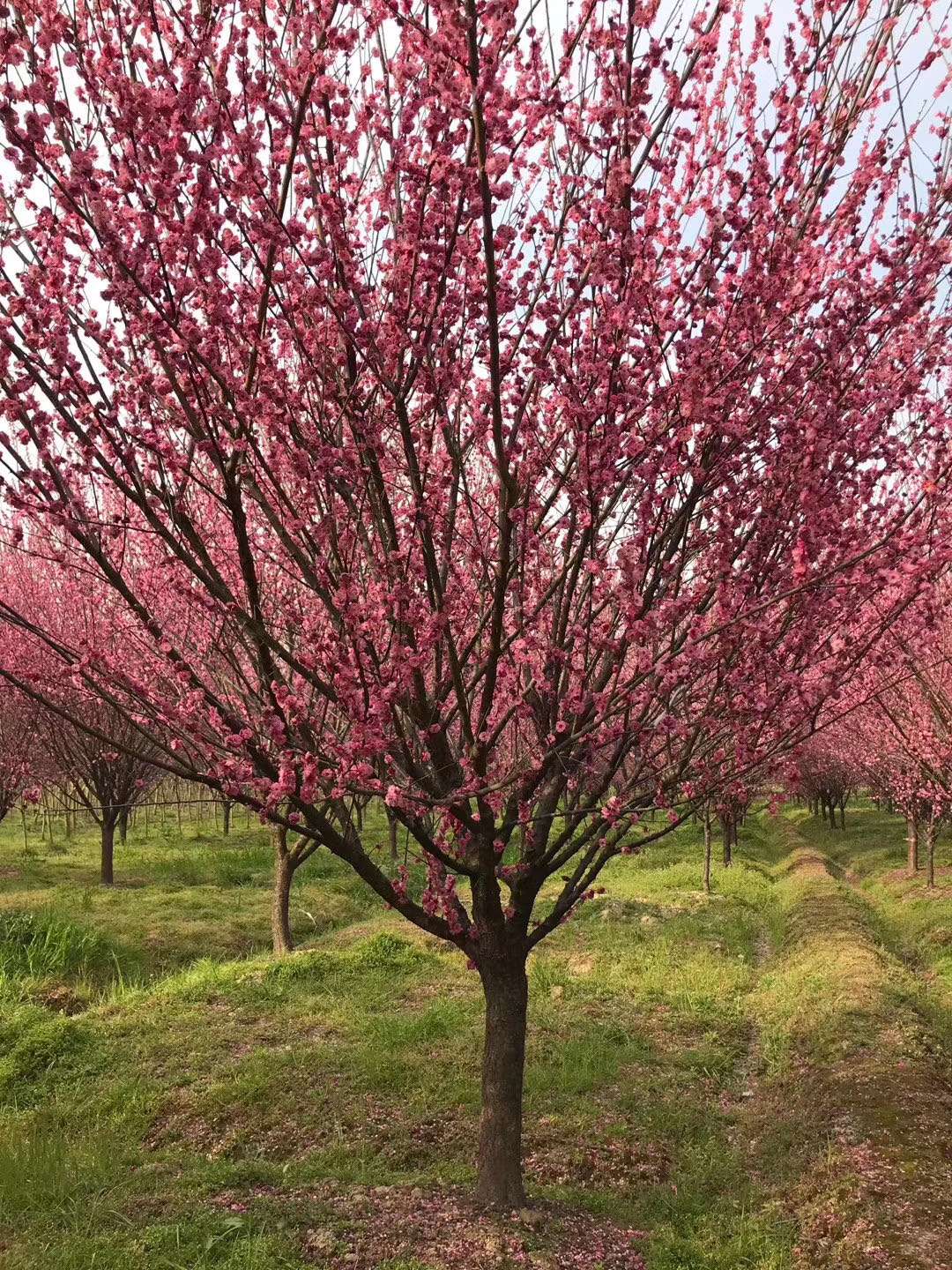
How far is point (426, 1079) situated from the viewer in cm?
883

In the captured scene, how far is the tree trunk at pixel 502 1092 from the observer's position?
6020 mm

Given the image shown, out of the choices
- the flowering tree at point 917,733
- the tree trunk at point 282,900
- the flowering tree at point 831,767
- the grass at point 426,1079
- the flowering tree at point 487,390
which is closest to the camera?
the flowering tree at point 487,390

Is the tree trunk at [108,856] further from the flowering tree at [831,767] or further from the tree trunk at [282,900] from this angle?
the flowering tree at [831,767]

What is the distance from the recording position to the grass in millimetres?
6211

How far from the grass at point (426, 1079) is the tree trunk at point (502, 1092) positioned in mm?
699

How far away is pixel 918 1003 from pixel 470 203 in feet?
37.9

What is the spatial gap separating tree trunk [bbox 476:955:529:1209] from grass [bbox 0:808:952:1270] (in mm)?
699

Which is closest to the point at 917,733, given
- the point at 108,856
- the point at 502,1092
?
the point at 502,1092

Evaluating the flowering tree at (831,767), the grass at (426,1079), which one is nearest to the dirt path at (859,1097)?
the grass at (426,1079)

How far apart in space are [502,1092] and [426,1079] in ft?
10.3

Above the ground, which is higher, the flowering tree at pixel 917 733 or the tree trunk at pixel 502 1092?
the flowering tree at pixel 917 733

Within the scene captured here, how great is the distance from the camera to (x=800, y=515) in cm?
542

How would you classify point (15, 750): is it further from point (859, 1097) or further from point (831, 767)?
point (831, 767)

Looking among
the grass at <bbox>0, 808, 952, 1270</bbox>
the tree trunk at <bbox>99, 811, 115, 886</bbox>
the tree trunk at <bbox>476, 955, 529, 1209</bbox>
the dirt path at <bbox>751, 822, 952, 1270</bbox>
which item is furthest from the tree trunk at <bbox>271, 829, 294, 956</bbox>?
the tree trunk at <bbox>476, 955, 529, 1209</bbox>
